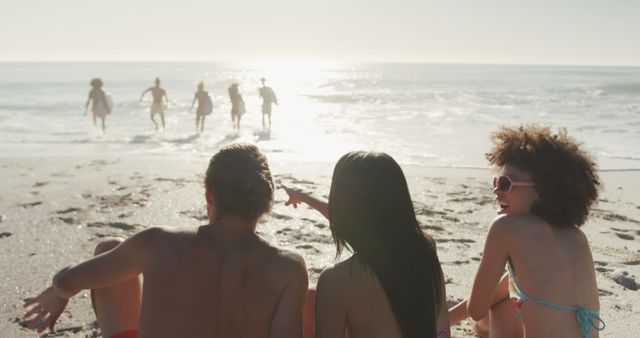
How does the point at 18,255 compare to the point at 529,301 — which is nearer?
the point at 529,301

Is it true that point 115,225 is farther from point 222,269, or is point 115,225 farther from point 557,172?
point 557,172

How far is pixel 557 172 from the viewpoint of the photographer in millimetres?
2182

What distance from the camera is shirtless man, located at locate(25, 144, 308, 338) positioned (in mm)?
1951

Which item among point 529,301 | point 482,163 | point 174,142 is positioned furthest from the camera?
point 174,142

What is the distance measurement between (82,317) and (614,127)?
16.2 metres

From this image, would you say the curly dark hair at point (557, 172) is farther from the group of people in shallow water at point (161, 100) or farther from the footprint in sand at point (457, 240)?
the group of people in shallow water at point (161, 100)

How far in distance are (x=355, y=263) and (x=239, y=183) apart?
1.53ft

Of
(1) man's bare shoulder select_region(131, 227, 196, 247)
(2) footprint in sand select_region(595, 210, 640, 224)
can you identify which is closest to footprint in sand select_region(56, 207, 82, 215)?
(1) man's bare shoulder select_region(131, 227, 196, 247)

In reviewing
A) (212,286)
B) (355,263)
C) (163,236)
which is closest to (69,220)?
(163,236)

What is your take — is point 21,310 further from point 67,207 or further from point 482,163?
point 482,163

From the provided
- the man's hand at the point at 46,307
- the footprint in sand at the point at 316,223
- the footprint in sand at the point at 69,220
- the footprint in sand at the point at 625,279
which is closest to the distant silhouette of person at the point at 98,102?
the footprint in sand at the point at 69,220

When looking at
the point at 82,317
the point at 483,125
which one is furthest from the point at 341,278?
the point at 483,125

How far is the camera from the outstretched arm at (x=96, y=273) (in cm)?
202

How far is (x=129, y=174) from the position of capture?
8336mm
